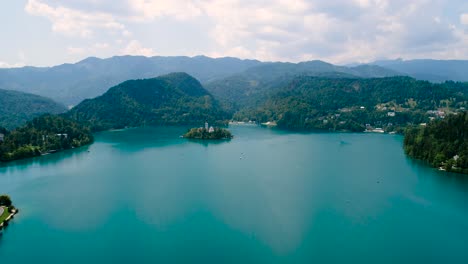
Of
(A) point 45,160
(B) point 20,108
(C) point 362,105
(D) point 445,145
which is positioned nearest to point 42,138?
(A) point 45,160

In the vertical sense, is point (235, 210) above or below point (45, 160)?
above

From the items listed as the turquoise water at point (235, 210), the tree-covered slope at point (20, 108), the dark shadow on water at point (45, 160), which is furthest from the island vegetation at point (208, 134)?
the tree-covered slope at point (20, 108)

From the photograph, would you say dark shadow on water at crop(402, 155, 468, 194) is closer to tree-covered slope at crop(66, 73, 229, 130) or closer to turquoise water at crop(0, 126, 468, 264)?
turquoise water at crop(0, 126, 468, 264)

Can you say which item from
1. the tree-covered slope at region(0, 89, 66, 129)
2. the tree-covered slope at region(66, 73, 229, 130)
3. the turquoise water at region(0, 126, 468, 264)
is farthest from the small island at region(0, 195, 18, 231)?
the tree-covered slope at region(0, 89, 66, 129)

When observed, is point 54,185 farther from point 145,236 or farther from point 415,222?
point 415,222

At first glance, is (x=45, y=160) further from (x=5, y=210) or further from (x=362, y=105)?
(x=362, y=105)

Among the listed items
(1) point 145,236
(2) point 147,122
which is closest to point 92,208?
(1) point 145,236
